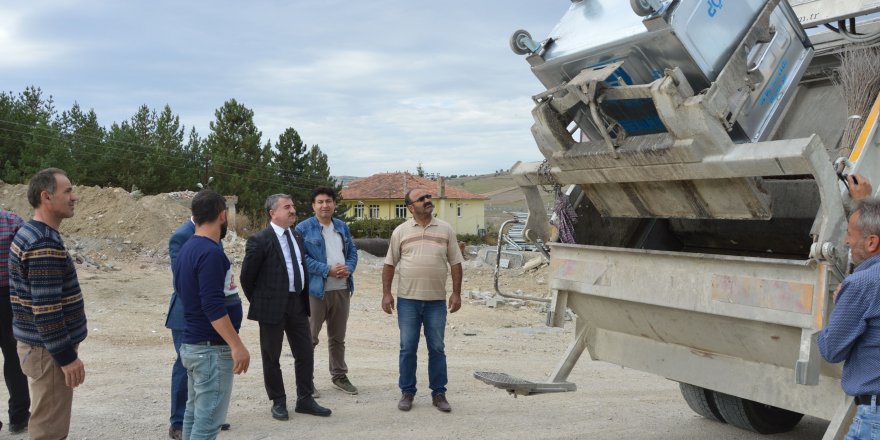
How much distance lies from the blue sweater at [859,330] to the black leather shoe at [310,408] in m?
3.92

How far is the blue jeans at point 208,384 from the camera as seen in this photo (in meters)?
4.07

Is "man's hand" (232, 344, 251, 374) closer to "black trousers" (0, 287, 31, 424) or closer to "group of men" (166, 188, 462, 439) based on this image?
"group of men" (166, 188, 462, 439)

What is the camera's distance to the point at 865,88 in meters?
4.08

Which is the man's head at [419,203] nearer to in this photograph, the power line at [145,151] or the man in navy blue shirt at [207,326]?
the man in navy blue shirt at [207,326]

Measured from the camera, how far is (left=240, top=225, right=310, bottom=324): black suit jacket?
5.87 m

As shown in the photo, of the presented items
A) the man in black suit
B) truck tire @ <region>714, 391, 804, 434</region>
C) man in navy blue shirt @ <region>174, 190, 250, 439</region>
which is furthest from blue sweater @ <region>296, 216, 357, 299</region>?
truck tire @ <region>714, 391, 804, 434</region>

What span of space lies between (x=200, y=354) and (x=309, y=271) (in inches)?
97.1

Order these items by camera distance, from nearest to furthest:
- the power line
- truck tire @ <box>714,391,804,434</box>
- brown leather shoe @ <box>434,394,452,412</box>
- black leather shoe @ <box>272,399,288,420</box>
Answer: truck tire @ <box>714,391,804,434</box>
black leather shoe @ <box>272,399,288,420</box>
brown leather shoe @ <box>434,394,452,412</box>
the power line

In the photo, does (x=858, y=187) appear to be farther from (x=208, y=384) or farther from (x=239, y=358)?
(x=208, y=384)

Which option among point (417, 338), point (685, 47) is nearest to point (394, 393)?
point (417, 338)

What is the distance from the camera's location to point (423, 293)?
6.12 meters

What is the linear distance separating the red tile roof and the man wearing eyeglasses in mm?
56580

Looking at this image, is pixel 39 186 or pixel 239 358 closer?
pixel 239 358

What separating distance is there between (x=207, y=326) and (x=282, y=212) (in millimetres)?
1965
